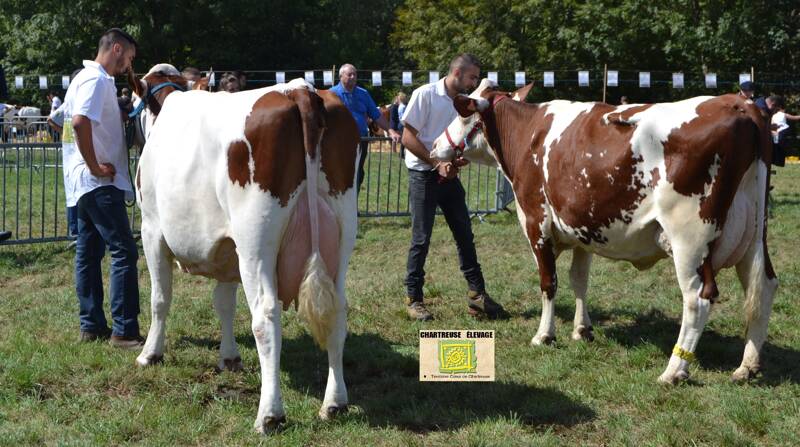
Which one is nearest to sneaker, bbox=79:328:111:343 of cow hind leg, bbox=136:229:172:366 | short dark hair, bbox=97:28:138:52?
cow hind leg, bbox=136:229:172:366

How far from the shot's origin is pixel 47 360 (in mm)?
5797

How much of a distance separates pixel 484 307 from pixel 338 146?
305 cm

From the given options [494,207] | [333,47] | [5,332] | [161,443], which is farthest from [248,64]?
[161,443]

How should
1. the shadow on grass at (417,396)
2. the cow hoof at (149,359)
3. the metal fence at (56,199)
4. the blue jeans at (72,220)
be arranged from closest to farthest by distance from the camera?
the shadow on grass at (417,396)
the cow hoof at (149,359)
the blue jeans at (72,220)
the metal fence at (56,199)

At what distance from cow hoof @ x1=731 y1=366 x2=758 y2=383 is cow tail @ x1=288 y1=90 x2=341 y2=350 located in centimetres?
269

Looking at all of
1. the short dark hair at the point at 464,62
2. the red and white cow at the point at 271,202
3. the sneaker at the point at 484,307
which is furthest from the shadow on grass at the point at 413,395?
the short dark hair at the point at 464,62

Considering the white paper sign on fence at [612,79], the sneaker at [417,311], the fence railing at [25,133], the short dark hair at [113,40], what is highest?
the white paper sign on fence at [612,79]

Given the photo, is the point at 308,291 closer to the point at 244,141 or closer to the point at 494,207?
the point at 244,141

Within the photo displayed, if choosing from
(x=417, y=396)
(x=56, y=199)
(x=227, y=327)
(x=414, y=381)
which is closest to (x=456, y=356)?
(x=417, y=396)

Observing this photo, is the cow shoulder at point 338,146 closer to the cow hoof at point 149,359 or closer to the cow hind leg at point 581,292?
the cow hoof at point 149,359

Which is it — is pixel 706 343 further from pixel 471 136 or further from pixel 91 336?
pixel 91 336

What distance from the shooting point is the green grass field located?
4.68 metres

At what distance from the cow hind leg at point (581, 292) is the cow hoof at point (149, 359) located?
3.12m

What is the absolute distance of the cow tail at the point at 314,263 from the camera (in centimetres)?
461
